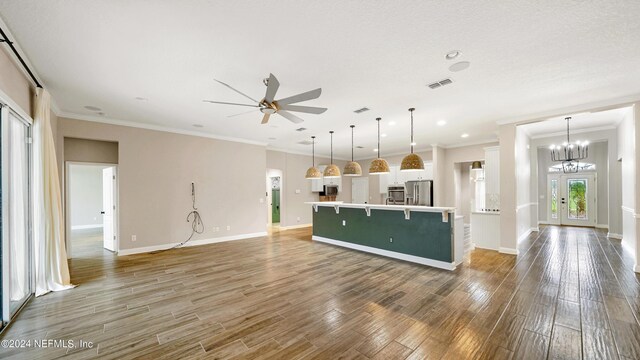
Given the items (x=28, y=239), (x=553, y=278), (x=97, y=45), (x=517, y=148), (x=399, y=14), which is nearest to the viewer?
(x=399, y=14)

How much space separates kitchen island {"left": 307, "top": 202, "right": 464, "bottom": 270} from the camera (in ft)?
14.4

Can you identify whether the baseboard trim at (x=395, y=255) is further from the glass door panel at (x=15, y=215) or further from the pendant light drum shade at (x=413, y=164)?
the glass door panel at (x=15, y=215)

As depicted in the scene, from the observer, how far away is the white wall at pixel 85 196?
31.1ft

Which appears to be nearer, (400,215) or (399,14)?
(399,14)

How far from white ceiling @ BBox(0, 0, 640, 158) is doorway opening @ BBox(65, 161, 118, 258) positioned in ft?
7.13

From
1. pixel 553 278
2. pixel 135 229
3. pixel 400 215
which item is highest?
pixel 400 215

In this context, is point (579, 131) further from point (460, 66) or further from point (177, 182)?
point (177, 182)

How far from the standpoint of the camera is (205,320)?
2.68 meters

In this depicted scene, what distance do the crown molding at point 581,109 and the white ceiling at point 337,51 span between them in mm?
197

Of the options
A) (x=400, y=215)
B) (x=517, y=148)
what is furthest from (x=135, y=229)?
(x=517, y=148)

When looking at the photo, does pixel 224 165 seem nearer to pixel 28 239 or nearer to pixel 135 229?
pixel 135 229

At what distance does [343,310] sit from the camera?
2861 millimetres

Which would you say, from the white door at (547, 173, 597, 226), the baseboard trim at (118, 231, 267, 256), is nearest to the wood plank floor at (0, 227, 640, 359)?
the baseboard trim at (118, 231, 267, 256)

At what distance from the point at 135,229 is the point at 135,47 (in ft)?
14.7
